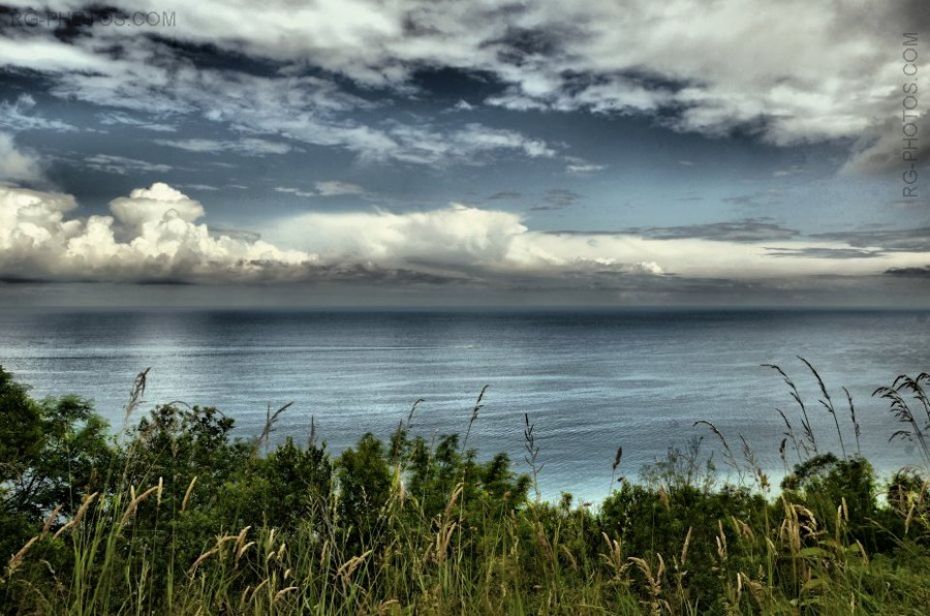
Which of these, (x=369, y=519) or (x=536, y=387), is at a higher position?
(x=369, y=519)

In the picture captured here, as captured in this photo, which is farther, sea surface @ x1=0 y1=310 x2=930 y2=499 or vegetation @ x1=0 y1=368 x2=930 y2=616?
sea surface @ x1=0 y1=310 x2=930 y2=499

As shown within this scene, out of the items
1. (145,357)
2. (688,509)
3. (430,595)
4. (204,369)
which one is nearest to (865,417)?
(688,509)

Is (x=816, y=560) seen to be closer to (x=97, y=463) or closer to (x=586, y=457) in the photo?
(x=97, y=463)

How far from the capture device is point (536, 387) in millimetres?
106688

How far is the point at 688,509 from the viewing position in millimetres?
7660

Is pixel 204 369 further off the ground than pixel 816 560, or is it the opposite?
pixel 816 560

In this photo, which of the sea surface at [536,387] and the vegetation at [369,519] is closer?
the vegetation at [369,519]

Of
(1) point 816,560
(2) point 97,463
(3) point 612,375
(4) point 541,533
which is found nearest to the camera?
(4) point 541,533

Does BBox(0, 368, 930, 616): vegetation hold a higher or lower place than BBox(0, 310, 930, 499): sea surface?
higher

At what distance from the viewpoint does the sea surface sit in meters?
64.5

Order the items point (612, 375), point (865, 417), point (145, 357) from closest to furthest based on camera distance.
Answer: point (865, 417)
point (612, 375)
point (145, 357)

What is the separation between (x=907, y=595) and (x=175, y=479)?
268 inches

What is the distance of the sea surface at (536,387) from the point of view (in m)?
64.5

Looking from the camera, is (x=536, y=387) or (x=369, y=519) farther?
(x=536, y=387)
